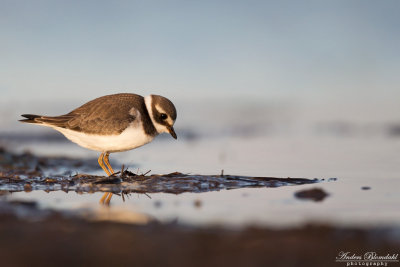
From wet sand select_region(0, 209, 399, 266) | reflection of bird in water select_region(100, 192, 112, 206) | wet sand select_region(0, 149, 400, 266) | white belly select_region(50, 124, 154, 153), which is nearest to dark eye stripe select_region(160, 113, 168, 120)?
white belly select_region(50, 124, 154, 153)

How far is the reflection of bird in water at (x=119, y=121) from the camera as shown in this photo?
27.3ft

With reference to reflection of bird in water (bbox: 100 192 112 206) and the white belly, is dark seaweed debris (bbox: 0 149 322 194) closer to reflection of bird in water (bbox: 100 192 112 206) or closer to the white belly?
reflection of bird in water (bbox: 100 192 112 206)

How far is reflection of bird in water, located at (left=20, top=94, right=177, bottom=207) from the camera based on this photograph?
8.31m

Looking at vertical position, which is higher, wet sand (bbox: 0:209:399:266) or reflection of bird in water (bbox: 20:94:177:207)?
reflection of bird in water (bbox: 20:94:177:207)

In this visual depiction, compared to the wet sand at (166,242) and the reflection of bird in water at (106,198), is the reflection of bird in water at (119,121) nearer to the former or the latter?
the reflection of bird in water at (106,198)

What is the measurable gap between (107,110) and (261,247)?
16.5 feet

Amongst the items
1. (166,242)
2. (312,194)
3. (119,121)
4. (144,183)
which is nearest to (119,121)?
(119,121)

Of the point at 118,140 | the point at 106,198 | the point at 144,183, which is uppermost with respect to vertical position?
the point at 118,140

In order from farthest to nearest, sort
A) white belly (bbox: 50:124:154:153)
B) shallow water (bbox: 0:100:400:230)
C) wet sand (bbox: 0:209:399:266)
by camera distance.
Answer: white belly (bbox: 50:124:154:153), shallow water (bbox: 0:100:400:230), wet sand (bbox: 0:209:399:266)

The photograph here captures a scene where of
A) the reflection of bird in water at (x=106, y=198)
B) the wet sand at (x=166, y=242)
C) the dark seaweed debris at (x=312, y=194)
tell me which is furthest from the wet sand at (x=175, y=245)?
the dark seaweed debris at (x=312, y=194)

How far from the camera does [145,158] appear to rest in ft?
43.1

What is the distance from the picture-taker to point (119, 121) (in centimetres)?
830

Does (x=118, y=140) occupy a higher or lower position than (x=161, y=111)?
lower

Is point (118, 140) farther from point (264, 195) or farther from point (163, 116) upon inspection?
point (264, 195)
